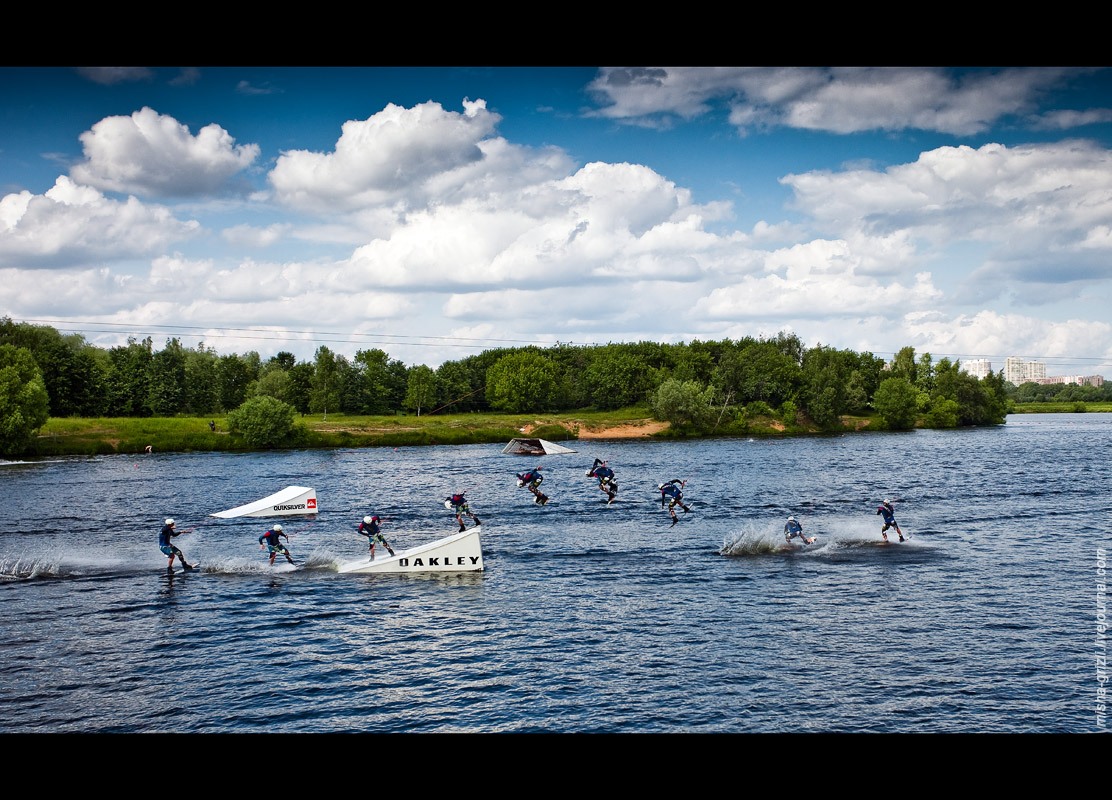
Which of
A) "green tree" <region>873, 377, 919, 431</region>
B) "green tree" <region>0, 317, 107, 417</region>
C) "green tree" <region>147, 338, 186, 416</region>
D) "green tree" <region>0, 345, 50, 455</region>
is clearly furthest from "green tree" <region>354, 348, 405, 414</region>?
"green tree" <region>873, 377, 919, 431</region>

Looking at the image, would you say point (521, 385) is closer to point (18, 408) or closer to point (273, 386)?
point (273, 386)

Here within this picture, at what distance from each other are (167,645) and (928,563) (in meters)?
36.4

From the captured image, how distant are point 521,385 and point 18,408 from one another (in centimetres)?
8858

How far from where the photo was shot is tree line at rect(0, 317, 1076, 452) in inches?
5856

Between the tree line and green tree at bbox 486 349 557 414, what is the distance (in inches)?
11.3

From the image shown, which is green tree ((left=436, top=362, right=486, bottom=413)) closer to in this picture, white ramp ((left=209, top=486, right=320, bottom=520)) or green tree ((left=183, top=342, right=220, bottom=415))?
green tree ((left=183, top=342, right=220, bottom=415))

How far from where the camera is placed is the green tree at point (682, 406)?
15325 cm

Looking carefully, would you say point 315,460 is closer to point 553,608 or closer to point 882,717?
point 553,608

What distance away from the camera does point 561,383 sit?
17962 centimetres

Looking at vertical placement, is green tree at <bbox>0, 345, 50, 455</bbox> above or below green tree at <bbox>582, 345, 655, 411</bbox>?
below

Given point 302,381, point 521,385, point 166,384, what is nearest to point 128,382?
point 166,384

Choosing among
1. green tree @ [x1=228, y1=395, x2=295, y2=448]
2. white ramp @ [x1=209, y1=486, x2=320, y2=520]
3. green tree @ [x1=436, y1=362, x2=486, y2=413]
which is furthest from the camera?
green tree @ [x1=436, y1=362, x2=486, y2=413]

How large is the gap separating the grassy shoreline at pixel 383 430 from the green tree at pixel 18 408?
299 cm

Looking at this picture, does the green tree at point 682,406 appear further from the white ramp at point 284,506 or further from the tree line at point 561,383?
the white ramp at point 284,506
